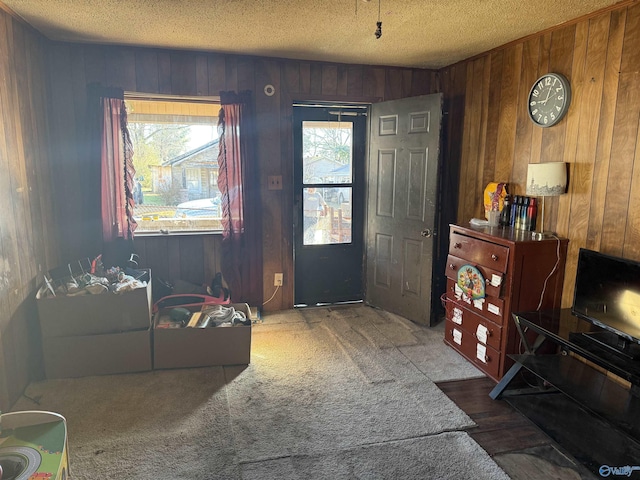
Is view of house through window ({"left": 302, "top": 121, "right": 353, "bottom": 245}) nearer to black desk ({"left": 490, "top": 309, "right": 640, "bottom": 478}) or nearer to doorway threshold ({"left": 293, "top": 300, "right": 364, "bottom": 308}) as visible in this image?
doorway threshold ({"left": 293, "top": 300, "right": 364, "bottom": 308})

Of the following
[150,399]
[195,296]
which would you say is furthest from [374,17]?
[150,399]

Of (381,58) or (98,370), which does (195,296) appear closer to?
(98,370)

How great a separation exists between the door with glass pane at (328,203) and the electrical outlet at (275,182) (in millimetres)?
193

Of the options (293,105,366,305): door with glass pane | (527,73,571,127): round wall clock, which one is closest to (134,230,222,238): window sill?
(293,105,366,305): door with glass pane

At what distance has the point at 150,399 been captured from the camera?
261 cm

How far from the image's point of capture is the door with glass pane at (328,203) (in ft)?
13.4

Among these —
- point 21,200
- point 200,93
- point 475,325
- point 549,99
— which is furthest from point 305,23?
point 475,325

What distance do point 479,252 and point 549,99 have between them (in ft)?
3.67

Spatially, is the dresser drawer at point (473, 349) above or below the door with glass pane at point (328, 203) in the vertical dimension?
below

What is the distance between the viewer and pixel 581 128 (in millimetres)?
2691

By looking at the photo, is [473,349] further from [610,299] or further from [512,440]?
[610,299]

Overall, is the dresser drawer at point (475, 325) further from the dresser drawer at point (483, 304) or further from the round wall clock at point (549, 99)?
the round wall clock at point (549, 99)

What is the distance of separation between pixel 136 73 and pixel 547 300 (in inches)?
138

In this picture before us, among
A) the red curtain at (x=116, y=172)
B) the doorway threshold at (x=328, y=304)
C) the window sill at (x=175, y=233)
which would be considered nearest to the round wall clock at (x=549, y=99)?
the doorway threshold at (x=328, y=304)
